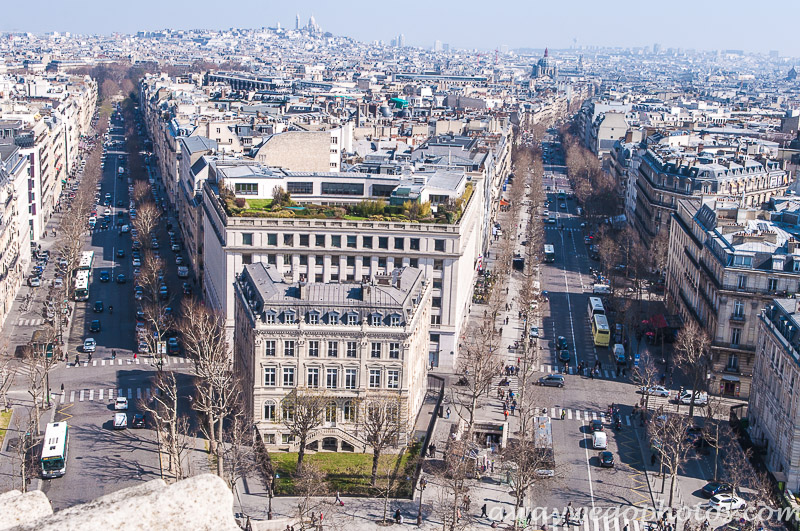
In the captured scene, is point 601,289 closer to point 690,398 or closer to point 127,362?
point 690,398

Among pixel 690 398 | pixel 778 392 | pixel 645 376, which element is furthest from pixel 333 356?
pixel 690 398

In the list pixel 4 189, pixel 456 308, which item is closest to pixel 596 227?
pixel 456 308

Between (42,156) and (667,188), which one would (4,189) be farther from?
(667,188)

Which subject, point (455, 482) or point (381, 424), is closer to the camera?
point (455, 482)

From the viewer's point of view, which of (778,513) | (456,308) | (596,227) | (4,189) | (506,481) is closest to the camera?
(778,513)

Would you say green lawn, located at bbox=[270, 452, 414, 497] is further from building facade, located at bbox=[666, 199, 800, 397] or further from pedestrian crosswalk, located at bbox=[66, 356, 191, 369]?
building facade, located at bbox=[666, 199, 800, 397]

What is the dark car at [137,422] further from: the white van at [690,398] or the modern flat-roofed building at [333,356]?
the white van at [690,398]

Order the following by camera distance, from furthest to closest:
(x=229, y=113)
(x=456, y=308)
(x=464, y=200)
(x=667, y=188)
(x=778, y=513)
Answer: (x=229, y=113) < (x=667, y=188) < (x=464, y=200) < (x=456, y=308) < (x=778, y=513)
